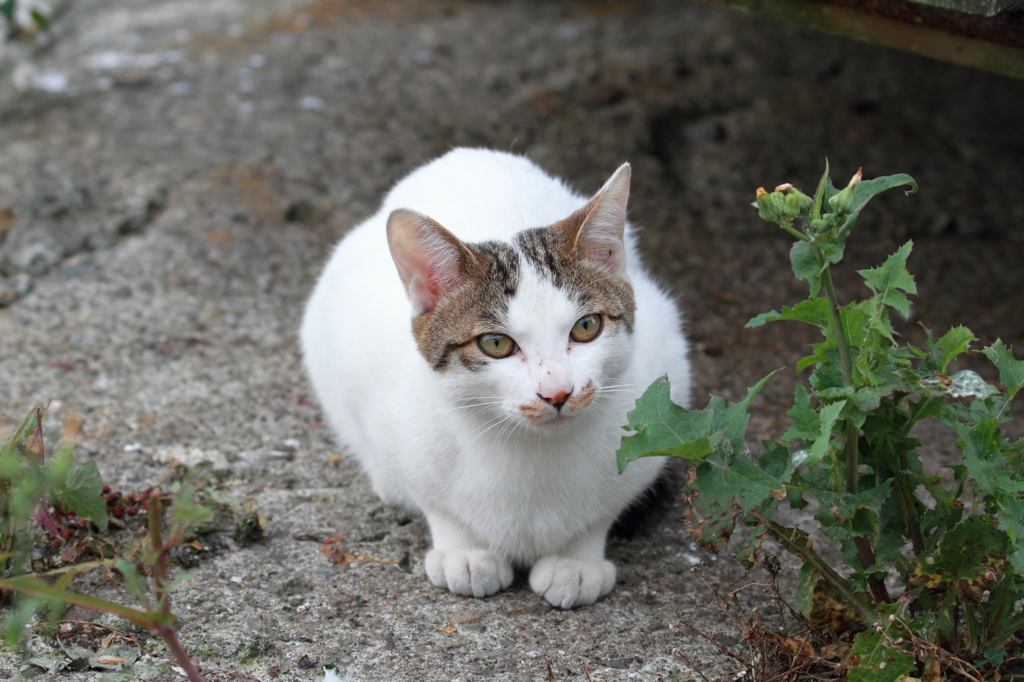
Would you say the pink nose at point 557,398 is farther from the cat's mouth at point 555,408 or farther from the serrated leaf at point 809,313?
the serrated leaf at point 809,313

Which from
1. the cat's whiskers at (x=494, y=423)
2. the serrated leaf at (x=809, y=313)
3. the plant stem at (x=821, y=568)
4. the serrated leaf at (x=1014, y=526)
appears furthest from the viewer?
the cat's whiskers at (x=494, y=423)


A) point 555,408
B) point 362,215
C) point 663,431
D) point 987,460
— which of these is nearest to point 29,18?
point 362,215

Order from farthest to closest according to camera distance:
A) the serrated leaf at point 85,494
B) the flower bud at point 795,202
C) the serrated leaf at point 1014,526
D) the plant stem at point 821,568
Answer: the serrated leaf at point 85,494 < the plant stem at point 821,568 < the serrated leaf at point 1014,526 < the flower bud at point 795,202

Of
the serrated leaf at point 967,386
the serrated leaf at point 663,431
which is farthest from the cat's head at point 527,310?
the serrated leaf at point 967,386

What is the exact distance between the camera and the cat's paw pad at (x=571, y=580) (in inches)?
95.1

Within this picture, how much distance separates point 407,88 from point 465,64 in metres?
0.47

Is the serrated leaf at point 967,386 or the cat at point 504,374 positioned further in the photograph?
the cat at point 504,374

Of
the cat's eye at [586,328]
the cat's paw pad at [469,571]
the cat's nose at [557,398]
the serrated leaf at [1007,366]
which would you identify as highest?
the serrated leaf at [1007,366]

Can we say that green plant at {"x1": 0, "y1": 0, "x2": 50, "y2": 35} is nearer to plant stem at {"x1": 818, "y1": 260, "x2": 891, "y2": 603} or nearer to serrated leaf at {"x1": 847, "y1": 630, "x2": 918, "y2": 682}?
plant stem at {"x1": 818, "y1": 260, "x2": 891, "y2": 603}

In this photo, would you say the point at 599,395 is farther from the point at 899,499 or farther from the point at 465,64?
the point at 465,64

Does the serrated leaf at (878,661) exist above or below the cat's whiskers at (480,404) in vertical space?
below

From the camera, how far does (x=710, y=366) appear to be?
142 inches

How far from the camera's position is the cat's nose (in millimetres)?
2038

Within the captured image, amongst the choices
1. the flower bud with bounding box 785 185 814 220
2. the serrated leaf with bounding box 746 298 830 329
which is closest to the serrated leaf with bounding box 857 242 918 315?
the serrated leaf with bounding box 746 298 830 329
